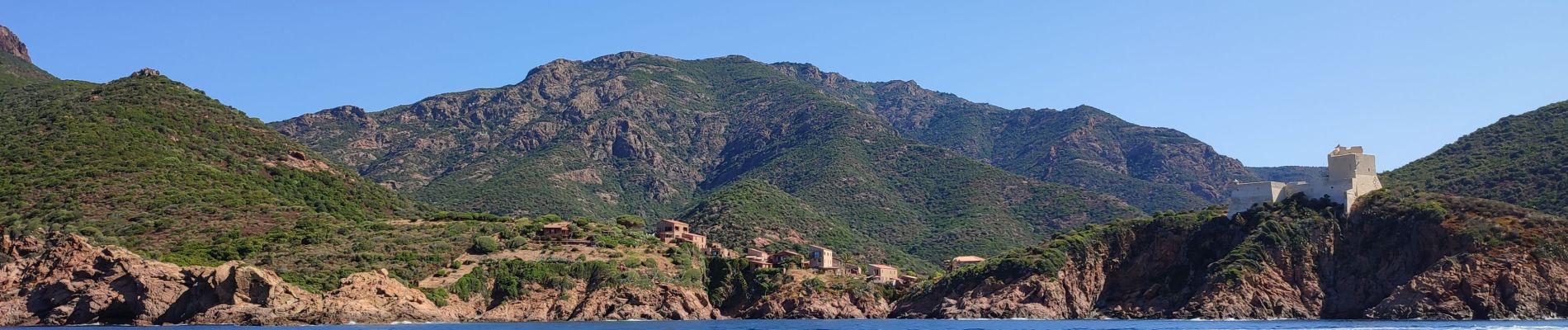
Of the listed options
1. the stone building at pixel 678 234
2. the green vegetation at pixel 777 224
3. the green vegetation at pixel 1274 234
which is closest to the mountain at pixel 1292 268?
the green vegetation at pixel 1274 234

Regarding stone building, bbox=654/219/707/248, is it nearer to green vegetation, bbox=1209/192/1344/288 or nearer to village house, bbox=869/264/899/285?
village house, bbox=869/264/899/285

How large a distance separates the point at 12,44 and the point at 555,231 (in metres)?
99.7

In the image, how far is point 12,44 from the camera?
178 meters

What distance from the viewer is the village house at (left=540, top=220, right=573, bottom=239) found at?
116562 mm

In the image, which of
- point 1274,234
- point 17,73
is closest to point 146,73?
point 17,73

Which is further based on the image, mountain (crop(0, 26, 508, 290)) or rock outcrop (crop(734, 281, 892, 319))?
Result: rock outcrop (crop(734, 281, 892, 319))

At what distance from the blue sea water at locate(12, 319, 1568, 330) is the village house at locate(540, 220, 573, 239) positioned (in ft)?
57.5

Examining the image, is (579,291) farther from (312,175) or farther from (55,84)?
(55,84)

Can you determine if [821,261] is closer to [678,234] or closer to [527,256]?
[678,234]

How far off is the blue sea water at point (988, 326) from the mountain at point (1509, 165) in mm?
25993

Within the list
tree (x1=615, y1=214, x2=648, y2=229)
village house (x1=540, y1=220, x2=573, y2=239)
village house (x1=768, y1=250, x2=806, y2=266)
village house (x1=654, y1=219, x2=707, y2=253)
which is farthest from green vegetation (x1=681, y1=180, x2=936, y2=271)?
village house (x1=540, y1=220, x2=573, y2=239)

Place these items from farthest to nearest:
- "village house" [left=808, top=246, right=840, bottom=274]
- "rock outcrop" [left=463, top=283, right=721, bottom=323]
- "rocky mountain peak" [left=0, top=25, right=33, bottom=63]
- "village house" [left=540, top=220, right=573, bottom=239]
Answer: "rocky mountain peak" [left=0, top=25, right=33, bottom=63] → "village house" [left=808, top=246, right=840, bottom=274] → "village house" [left=540, top=220, right=573, bottom=239] → "rock outcrop" [left=463, top=283, right=721, bottom=323]

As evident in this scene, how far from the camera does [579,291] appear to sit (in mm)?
105000

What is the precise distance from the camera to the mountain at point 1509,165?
10862 cm
